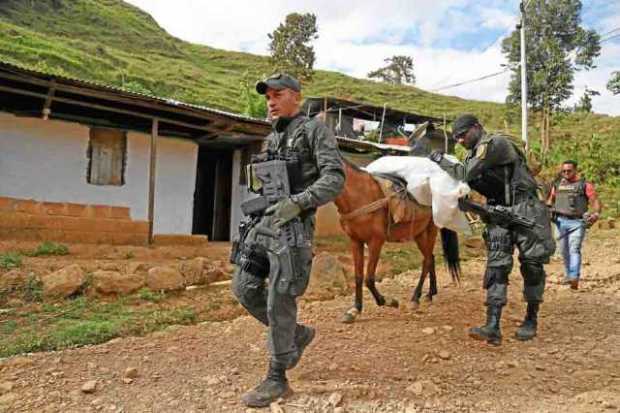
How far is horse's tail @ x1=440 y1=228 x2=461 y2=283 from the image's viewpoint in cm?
603

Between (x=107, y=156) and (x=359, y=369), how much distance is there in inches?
290

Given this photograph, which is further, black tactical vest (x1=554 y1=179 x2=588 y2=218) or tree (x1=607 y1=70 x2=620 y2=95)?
tree (x1=607 y1=70 x2=620 y2=95)

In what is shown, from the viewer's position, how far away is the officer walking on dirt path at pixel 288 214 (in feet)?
8.50

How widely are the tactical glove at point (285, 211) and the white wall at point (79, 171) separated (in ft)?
23.4

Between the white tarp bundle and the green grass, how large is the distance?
8.80 ft

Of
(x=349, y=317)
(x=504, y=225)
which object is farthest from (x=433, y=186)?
(x=349, y=317)

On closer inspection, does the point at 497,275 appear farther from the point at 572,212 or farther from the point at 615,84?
the point at 615,84

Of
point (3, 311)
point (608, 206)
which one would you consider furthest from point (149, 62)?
point (3, 311)

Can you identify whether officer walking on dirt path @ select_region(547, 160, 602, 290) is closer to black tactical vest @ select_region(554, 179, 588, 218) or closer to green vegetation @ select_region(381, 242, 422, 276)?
black tactical vest @ select_region(554, 179, 588, 218)

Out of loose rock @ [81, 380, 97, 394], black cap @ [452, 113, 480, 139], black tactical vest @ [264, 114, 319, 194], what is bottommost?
loose rock @ [81, 380, 97, 394]

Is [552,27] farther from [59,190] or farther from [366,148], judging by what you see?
[59,190]

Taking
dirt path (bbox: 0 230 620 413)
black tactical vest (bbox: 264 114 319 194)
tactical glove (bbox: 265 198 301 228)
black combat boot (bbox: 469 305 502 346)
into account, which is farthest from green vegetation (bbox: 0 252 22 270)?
black combat boot (bbox: 469 305 502 346)

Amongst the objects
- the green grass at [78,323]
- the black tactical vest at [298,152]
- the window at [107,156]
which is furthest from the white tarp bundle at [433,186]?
the window at [107,156]

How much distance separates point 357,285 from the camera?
4.77m
